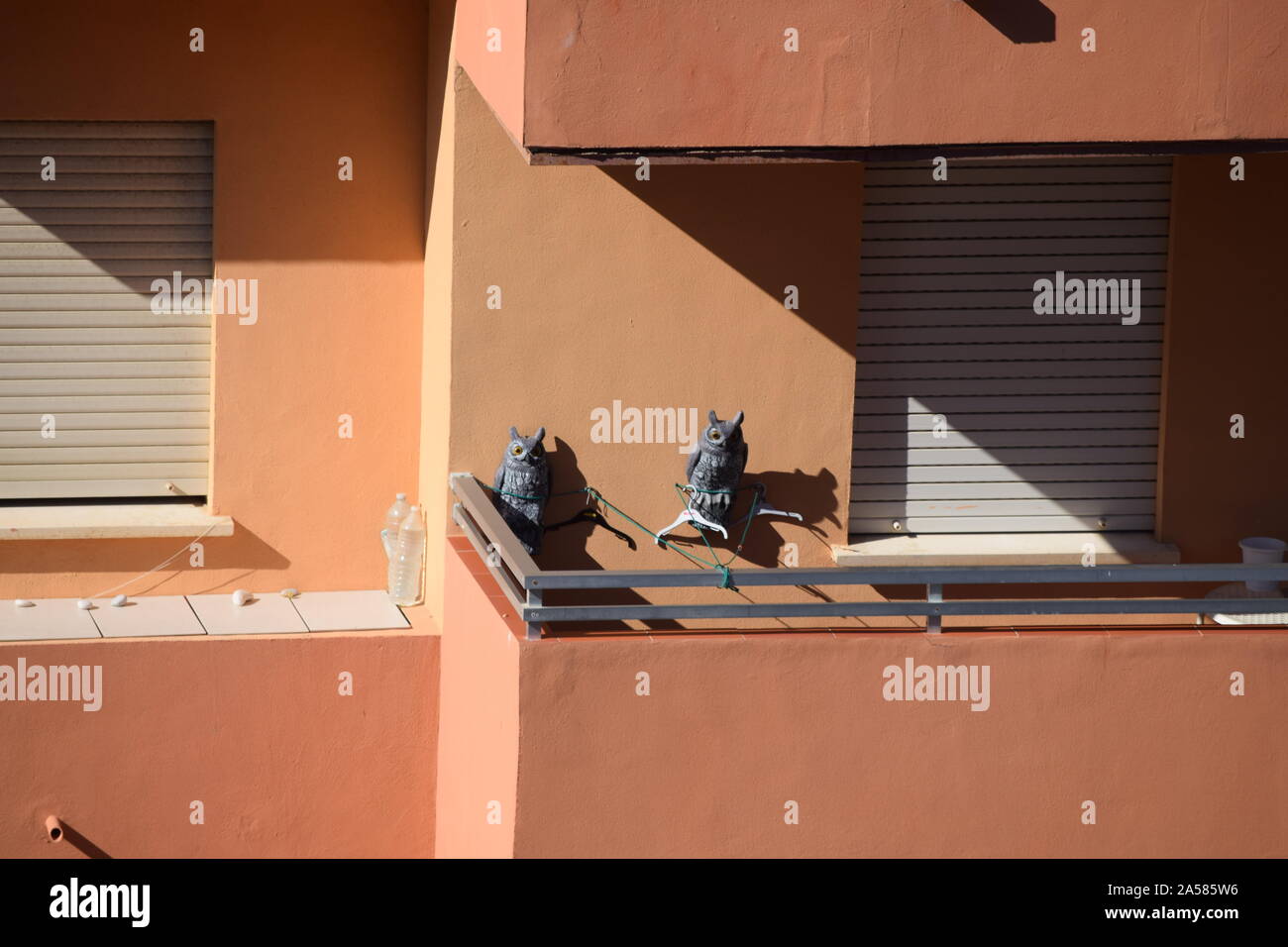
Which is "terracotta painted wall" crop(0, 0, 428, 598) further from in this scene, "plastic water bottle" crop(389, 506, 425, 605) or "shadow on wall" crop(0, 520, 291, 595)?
"plastic water bottle" crop(389, 506, 425, 605)

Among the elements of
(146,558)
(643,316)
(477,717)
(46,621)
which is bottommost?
(477,717)

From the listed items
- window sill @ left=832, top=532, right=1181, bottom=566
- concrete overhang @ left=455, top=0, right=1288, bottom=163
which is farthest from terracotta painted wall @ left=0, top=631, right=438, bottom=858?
concrete overhang @ left=455, top=0, right=1288, bottom=163

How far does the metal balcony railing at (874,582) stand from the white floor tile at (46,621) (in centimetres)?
254

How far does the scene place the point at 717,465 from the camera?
8766 mm

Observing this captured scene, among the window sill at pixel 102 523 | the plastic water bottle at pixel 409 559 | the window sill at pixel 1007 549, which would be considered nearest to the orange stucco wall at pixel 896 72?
the window sill at pixel 1007 549

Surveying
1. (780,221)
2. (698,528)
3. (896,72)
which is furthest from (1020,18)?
(698,528)

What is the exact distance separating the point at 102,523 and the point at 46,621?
60 centimetres

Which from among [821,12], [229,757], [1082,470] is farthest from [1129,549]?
[229,757]

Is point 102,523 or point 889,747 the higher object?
point 102,523

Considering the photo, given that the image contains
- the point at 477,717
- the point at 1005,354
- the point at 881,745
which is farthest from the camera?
the point at 1005,354

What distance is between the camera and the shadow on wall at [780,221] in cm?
885

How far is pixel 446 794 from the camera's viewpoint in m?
9.06

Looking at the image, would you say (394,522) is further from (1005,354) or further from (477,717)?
(1005,354)

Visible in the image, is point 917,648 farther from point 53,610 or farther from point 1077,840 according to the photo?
point 53,610
